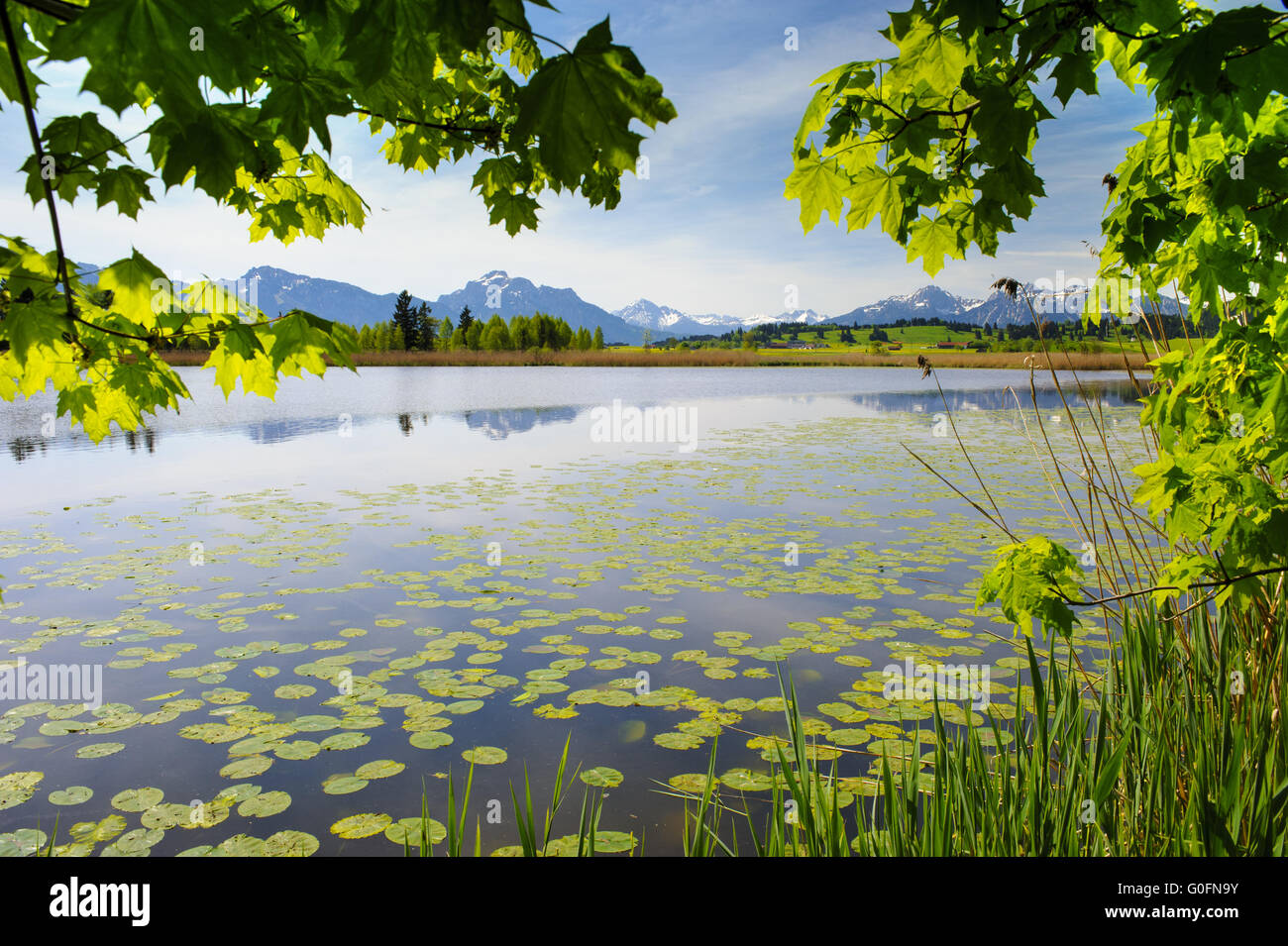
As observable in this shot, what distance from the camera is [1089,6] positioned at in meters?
1.23

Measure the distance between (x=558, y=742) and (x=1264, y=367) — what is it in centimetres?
277

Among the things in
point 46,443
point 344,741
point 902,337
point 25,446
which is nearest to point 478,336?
point 46,443

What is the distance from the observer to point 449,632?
4.17 m

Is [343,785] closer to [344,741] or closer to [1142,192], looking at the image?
[344,741]

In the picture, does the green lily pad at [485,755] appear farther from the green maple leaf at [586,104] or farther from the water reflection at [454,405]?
the water reflection at [454,405]

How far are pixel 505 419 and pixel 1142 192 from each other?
14599 millimetres

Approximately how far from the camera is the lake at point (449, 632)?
8.79ft

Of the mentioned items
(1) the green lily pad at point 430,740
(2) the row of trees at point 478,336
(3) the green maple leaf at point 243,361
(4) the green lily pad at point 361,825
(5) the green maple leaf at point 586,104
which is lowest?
(4) the green lily pad at point 361,825

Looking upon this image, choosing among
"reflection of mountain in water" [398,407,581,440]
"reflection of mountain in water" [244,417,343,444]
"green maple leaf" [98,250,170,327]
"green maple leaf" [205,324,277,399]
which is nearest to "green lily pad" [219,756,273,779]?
"green maple leaf" [205,324,277,399]

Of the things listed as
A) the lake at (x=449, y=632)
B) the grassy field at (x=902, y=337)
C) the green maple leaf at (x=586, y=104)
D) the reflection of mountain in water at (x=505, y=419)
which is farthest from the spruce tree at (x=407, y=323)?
the green maple leaf at (x=586, y=104)

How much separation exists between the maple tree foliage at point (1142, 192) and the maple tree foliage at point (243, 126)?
0.75 meters

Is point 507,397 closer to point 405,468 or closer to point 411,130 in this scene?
point 405,468

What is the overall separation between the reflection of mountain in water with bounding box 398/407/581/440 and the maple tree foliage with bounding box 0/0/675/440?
1087 cm
